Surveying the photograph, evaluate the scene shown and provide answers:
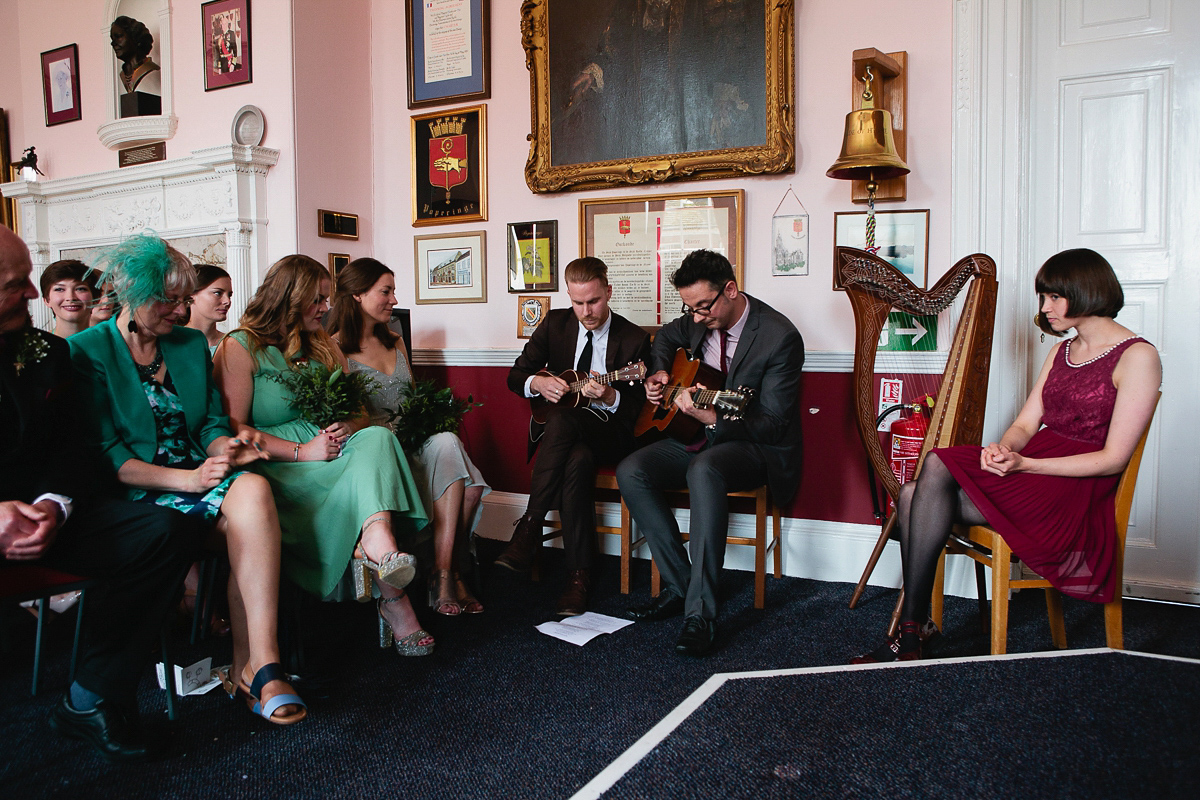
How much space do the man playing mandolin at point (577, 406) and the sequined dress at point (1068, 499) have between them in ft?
4.46

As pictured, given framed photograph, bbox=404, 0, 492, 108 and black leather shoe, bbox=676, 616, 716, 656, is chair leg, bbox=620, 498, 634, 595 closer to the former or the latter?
black leather shoe, bbox=676, 616, 716, 656

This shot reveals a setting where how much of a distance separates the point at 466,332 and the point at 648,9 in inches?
71.9

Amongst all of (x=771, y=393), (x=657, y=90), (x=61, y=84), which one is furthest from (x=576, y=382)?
(x=61, y=84)

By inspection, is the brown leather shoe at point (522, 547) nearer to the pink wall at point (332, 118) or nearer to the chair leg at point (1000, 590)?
the chair leg at point (1000, 590)

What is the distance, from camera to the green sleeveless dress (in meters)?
2.50

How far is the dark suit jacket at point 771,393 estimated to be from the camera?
10.0ft

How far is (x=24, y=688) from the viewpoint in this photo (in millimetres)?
2432

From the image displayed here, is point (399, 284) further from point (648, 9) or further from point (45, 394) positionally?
point (45, 394)

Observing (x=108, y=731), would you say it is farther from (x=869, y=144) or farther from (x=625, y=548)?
(x=869, y=144)

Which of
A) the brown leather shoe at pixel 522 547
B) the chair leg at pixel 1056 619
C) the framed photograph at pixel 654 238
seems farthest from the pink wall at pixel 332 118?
the chair leg at pixel 1056 619

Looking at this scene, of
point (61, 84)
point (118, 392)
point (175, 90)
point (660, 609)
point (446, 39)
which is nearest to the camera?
point (118, 392)

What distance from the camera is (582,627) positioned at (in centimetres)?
292

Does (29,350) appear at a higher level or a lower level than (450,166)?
lower

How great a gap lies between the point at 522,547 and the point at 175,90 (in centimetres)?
→ 365
